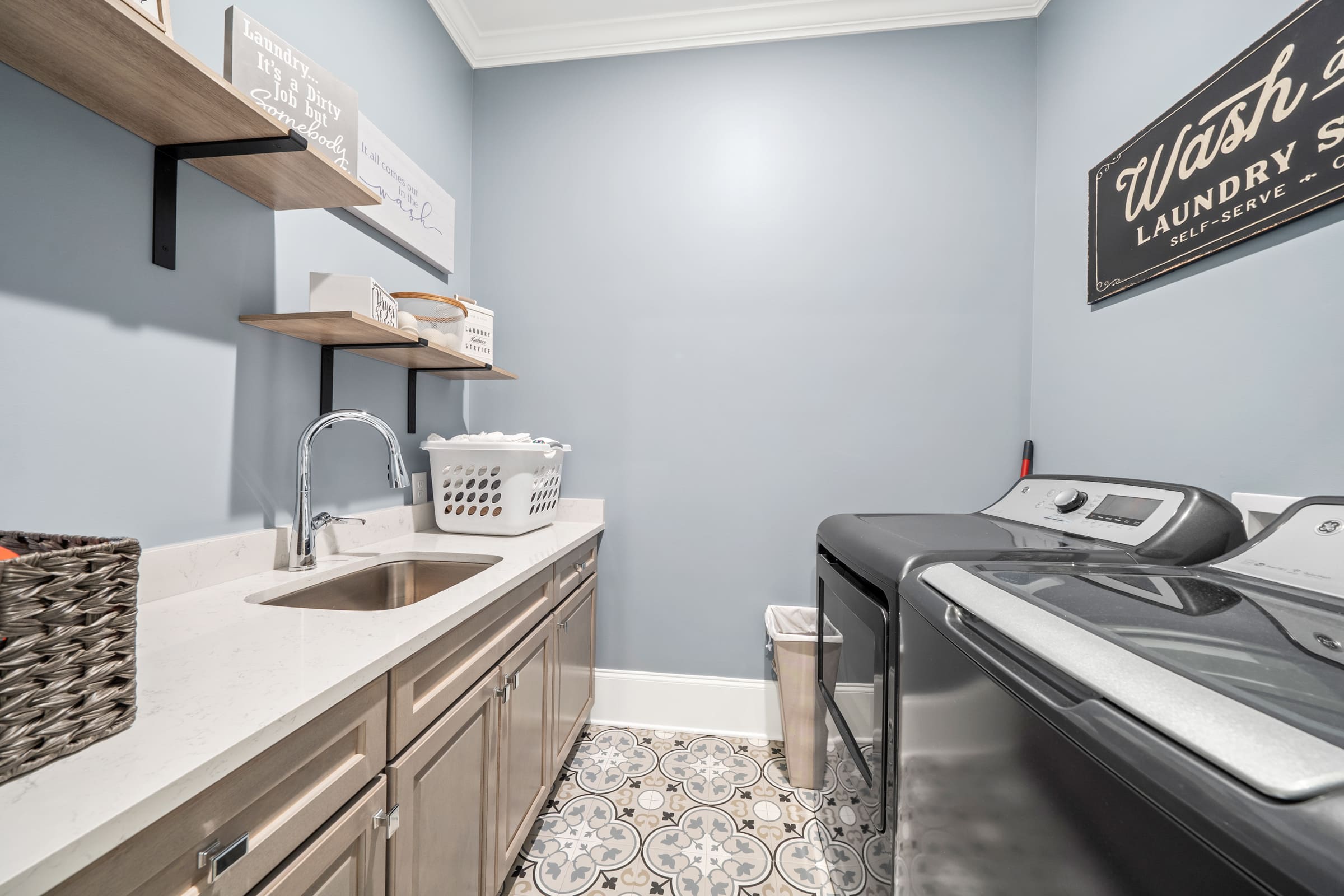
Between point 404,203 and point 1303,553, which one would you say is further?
point 404,203

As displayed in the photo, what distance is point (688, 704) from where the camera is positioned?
6.68 feet

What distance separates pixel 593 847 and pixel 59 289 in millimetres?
1707

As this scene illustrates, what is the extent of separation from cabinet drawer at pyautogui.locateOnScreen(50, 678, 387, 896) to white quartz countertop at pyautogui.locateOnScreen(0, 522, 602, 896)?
3cm

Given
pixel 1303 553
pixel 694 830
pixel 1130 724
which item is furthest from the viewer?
pixel 694 830

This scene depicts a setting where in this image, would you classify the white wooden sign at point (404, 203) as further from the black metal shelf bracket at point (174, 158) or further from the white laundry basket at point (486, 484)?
the white laundry basket at point (486, 484)

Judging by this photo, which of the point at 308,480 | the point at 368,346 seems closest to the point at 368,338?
the point at 368,346

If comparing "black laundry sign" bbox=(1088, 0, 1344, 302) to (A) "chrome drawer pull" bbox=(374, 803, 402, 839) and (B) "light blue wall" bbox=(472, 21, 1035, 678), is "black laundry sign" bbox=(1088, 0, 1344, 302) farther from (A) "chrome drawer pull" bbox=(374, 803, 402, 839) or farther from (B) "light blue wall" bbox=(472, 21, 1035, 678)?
(A) "chrome drawer pull" bbox=(374, 803, 402, 839)

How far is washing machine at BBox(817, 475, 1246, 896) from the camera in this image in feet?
3.21

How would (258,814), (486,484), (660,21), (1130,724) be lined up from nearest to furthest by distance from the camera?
(1130,724) < (258,814) < (486,484) < (660,21)

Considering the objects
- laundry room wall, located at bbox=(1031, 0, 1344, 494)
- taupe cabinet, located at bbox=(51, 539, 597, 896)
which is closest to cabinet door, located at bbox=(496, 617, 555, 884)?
taupe cabinet, located at bbox=(51, 539, 597, 896)

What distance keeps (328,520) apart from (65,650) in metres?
0.89

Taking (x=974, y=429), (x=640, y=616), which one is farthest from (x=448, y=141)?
(x=974, y=429)

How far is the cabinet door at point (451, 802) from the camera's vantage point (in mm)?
806

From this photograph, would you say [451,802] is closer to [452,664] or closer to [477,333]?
[452,664]
